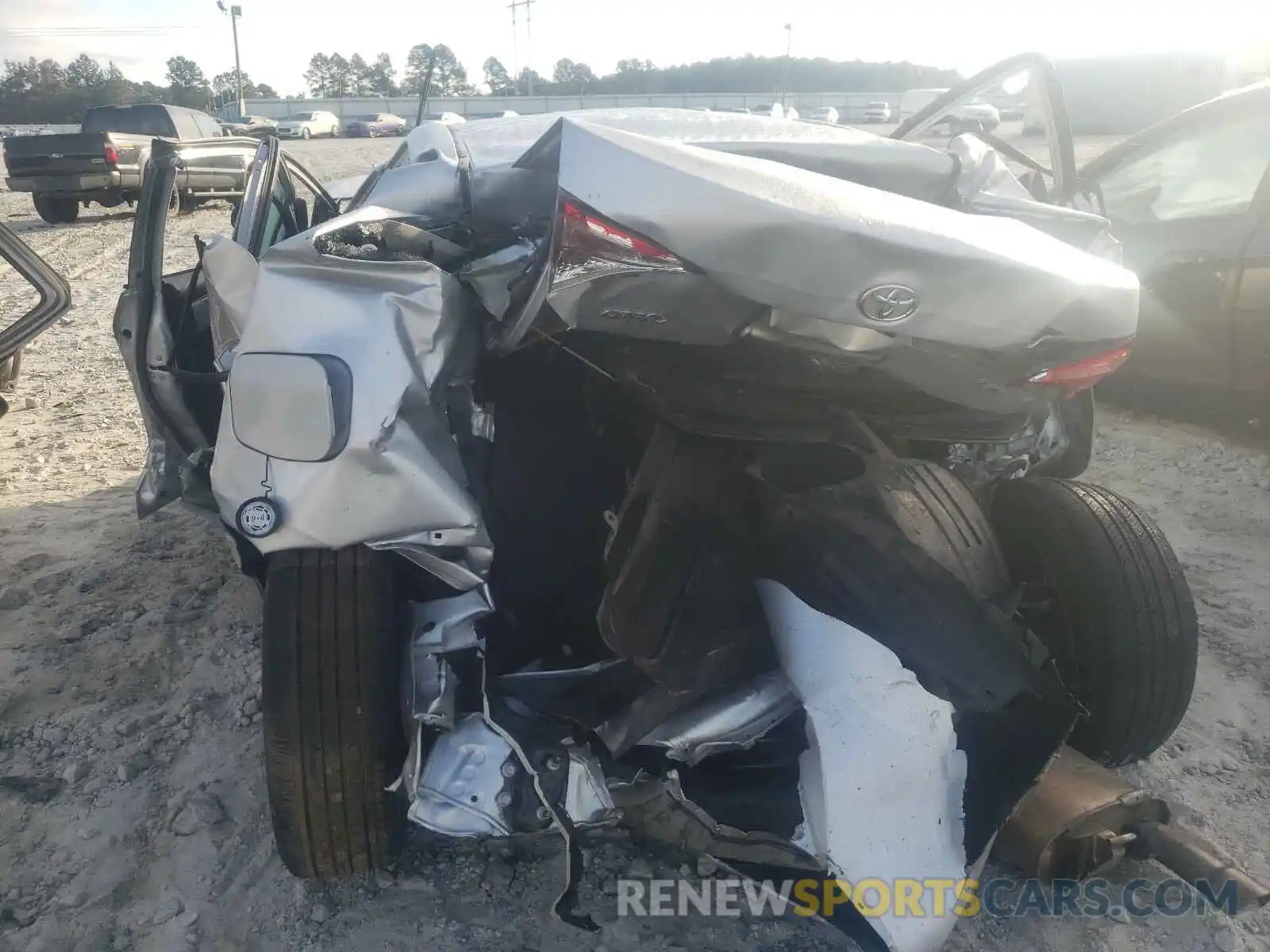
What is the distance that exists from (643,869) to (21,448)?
415 centimetres

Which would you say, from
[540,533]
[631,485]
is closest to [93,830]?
[540,533]

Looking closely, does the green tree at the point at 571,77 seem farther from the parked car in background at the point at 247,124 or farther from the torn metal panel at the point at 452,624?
the torn metal panel at the point at 452,624

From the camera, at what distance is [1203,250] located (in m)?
4.27

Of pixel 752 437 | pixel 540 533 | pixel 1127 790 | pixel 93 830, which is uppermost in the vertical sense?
pixel 752 437

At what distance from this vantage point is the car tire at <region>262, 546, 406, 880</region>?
1.79m

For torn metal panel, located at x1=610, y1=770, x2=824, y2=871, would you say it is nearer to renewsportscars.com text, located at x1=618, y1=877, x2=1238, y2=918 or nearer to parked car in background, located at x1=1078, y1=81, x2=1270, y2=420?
renewsportscars.com text, located at x1=618, y1=877, x2=1238, y2=918

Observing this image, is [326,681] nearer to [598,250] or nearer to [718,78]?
[598,250]

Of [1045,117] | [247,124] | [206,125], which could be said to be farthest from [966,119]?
[247,124]

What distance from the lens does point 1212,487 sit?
4227 millimetres

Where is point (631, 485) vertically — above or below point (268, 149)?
below

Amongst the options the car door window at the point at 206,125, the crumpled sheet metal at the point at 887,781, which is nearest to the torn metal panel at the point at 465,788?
the crumpled sheet metal at the point at 887,781

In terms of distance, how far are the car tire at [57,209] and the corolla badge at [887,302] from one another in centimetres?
1409

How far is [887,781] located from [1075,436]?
2.25 meters

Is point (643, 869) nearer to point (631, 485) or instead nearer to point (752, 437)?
point (631, 485)
